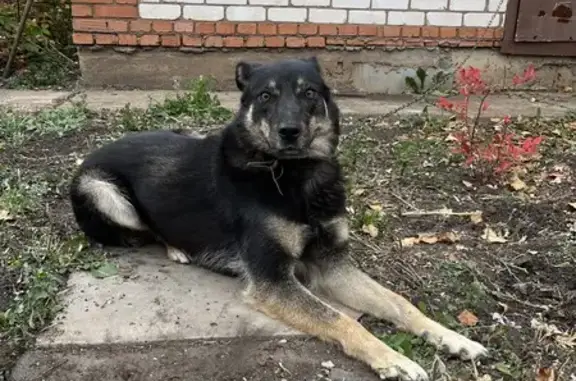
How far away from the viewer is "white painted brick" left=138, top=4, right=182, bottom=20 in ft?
24.9

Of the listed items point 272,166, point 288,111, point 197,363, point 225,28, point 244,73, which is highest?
point 244,73

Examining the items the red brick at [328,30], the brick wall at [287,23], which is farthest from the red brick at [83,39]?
the red brick at [328,30]

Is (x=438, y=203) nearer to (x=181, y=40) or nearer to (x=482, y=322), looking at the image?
(x=482, y=322)

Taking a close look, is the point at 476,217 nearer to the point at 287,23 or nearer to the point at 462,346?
the point at 462,346

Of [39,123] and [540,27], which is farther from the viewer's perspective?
[540,27]

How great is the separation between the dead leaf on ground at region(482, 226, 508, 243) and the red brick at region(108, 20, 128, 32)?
15.5 feet

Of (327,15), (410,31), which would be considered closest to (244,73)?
(327,15)

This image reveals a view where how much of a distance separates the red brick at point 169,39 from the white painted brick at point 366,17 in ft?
6.12

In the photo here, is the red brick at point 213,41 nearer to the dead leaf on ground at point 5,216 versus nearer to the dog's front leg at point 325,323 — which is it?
the dead leaf on ground at point 5,216

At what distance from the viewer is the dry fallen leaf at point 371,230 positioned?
4.40 meters

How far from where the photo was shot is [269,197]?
→ 11.6ft

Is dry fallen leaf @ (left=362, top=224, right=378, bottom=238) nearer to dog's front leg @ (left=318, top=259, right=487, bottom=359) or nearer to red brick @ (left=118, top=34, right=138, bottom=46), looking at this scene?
dog's front leg @ (left=318, top=259, right=487, bottom=359)

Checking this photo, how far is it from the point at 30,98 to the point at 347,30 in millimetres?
3391

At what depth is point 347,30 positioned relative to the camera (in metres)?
7.81
